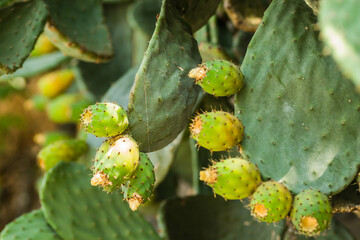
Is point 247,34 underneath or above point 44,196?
above

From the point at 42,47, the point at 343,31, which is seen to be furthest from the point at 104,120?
the point at 42,47

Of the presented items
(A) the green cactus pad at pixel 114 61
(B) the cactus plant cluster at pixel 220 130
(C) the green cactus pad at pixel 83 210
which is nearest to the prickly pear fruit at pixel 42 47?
(A) the green cactus pad at pixel 114 61

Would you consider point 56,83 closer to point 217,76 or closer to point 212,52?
point 212,52

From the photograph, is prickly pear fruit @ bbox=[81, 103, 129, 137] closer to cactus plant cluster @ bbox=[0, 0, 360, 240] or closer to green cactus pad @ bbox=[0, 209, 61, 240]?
cactus plant cluster @ bbox=[0, 0, 360, 240]

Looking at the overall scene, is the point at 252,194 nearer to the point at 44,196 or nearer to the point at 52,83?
the point at 44,196

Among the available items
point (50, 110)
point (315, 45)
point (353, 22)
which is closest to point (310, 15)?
point (315, 45)

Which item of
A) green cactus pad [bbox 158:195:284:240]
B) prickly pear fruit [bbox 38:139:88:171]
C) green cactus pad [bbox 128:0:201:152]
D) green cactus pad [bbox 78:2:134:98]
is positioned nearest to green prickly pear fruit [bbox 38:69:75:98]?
green cactus pad [bbox 78:2:134:98]
